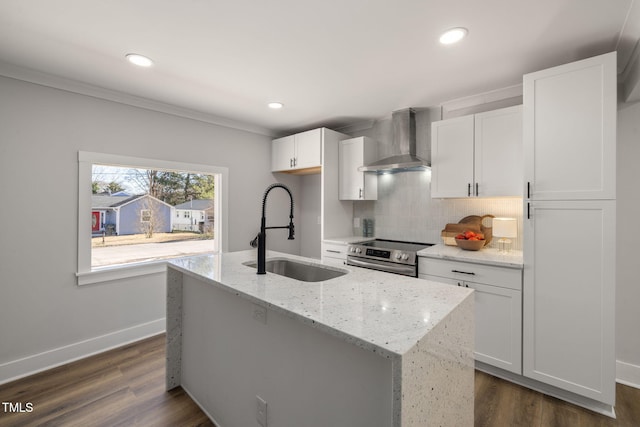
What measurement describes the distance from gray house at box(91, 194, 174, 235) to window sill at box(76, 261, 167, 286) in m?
0.37

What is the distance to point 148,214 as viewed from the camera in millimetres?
3133

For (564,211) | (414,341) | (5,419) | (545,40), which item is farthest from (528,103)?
(5,419)

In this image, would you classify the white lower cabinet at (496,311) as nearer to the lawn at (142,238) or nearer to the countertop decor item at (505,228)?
the countertop decor item at (505,228)

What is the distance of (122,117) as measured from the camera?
2812 millimetres

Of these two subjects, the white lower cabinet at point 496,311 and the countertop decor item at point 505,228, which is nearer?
the white lower cabinet at point 496,311

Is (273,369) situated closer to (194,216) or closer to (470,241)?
(470,241)

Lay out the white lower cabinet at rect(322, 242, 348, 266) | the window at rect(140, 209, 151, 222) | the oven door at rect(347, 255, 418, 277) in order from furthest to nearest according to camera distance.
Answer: the white lower cabinet at rect(322, 242, 348, 266) → the window at rect(140, 209, 151, 222) → the oven door at rect(347, 255, 418, 277)

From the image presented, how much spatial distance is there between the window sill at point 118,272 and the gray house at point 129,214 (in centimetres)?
37

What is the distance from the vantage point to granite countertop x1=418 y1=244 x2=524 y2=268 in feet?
7.16

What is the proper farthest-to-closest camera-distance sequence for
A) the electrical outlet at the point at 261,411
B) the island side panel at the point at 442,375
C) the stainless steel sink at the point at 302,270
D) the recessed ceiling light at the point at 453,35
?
the stainless steel sink at the point at 302,270
the recessed ceiling light at the point at 453,35
the electrical outlet at the point at 261,411
the island side panel at the point at 442,375

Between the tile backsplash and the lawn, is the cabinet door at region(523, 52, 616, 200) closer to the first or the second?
the tile backsplash

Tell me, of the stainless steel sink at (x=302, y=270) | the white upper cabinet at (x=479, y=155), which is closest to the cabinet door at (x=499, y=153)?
the white upper cabinet at (x=479, y=155)

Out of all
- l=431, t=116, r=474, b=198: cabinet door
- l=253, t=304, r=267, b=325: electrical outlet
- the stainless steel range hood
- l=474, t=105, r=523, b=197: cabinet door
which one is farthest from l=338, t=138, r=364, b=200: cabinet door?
l=253, t=304, r=267, b=325: electrical outlet

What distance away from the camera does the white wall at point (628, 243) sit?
2.19m
